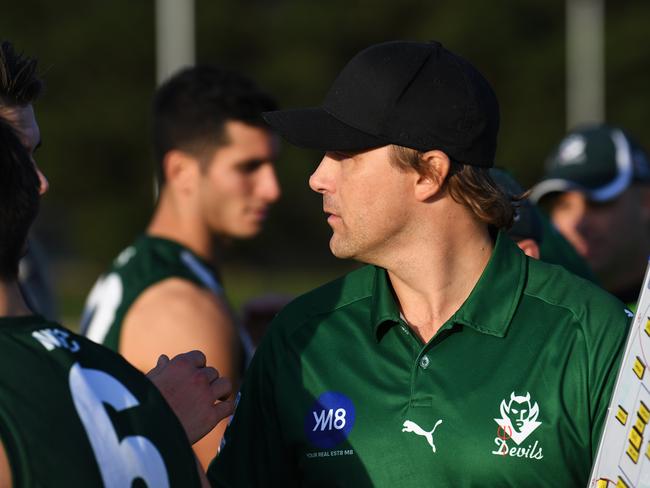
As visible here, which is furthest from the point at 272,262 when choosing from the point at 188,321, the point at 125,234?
the point at 188,321

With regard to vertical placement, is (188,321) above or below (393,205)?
below

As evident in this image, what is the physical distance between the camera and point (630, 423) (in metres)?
2.68

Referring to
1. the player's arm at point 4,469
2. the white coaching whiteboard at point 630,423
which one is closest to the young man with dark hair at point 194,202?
the white coaching whiteboard at point 630,423

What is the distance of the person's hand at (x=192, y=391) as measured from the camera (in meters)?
2.62

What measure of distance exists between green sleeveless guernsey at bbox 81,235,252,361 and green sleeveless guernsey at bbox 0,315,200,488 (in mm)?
2261

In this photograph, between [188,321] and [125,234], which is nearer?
[188,321]

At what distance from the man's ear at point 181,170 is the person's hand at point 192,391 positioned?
8.12ft

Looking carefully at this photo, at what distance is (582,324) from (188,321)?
1.90m

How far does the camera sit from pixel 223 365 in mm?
4426

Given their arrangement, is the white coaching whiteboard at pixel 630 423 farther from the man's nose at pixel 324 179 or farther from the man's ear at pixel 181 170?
the man's ear at pixel 181 170

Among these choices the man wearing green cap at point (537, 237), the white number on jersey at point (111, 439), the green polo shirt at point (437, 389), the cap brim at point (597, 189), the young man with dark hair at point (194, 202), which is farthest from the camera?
the cap brim at point (597, 189)

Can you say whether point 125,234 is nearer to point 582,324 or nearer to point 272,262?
point 272,262

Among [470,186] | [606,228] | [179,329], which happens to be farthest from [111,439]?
[606,228]

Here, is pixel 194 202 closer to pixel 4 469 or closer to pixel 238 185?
pixel 238 185
